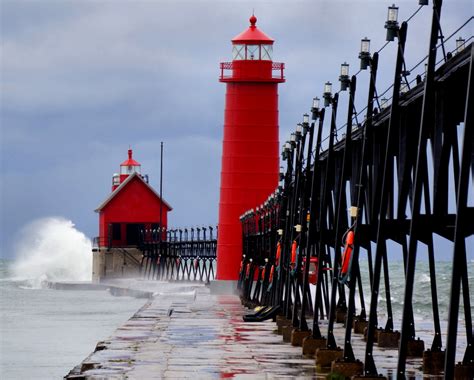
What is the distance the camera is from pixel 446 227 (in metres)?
18.0

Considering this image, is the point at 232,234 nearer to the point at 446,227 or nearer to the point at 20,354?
the point at 20,354

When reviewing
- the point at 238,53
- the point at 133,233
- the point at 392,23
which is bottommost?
the point at 133,233

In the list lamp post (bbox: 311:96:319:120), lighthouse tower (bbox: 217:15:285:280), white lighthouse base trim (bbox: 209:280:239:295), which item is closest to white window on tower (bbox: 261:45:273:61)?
lighthouse tower (bbox: 217:15:285:280)

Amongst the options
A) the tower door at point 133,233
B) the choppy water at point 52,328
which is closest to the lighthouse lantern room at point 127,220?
the tower door at point 133,233

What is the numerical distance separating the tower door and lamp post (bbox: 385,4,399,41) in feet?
236

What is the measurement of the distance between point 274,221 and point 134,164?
193 feet

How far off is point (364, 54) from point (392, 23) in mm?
1944

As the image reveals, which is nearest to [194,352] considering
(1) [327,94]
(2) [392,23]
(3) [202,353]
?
(3) [202,353]

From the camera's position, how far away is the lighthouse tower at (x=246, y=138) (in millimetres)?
52500

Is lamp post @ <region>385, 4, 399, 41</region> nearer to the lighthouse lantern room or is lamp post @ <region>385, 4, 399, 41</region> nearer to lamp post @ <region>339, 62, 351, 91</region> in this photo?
lamp post @ <region>339, 62, 351, 91</region>

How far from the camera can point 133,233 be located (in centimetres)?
8975

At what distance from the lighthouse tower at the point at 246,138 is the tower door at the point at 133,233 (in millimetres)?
36070

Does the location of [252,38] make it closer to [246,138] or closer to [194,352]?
[246,138]

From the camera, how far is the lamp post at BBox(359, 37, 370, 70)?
19.8m
